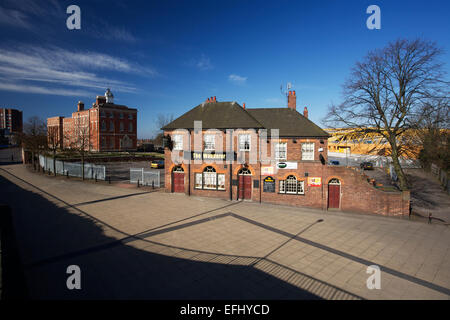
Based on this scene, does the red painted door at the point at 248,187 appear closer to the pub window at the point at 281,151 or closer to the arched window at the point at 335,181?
the pub window at the point at 281,151

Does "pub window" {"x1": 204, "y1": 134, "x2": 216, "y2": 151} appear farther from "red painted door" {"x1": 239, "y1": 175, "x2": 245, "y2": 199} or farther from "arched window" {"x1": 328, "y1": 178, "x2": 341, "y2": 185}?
"arched window" {"x1": 328, "y1": 178, "x2": 341, "y2": 185}

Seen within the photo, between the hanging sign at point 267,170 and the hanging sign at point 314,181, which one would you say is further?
the hanging sign at point 267,170

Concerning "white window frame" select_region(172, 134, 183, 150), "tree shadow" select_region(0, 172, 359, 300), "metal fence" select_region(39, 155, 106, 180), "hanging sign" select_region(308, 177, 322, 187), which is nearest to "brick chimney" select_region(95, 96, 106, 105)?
"metal fence" select_region(39, 155, 106, 180)

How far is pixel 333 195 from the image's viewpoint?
1783cm

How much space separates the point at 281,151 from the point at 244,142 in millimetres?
3201

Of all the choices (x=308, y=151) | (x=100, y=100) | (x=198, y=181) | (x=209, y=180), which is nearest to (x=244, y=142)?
(x=209, y=180)

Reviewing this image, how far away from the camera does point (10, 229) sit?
365 inches

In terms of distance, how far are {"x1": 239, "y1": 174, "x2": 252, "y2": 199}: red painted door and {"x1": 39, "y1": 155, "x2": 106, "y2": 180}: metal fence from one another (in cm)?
1749

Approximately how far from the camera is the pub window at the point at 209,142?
67.1ft

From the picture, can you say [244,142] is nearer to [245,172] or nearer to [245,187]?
[245,172]

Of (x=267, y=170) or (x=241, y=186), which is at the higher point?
(x=267, y=170)

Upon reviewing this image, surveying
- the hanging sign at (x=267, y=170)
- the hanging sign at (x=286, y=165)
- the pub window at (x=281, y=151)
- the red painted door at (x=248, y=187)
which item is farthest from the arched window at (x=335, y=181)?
the red painted door at (x=248, y=187)

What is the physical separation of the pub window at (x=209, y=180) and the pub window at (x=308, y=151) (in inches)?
279
